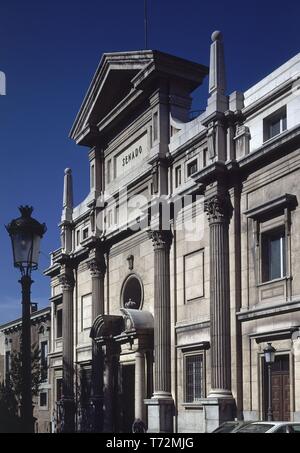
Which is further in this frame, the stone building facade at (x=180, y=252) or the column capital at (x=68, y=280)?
the column capital at (x=68, y=280)

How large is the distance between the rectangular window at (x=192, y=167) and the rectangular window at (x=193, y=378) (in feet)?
24.6

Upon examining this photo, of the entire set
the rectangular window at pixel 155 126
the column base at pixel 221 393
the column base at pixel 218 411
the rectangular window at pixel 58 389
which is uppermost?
the rectangular window at pixel 155 126

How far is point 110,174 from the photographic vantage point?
3950 centimetres

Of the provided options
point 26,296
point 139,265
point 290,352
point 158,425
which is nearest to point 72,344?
point 139,265

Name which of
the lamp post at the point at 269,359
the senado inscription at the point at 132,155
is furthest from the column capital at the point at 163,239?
the lamp post at the point at 269,359

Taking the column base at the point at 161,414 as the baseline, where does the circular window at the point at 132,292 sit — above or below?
above

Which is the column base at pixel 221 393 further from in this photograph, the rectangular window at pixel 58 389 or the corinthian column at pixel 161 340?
the rectangular window at pixel 58 389

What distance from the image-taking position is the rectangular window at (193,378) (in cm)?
2880

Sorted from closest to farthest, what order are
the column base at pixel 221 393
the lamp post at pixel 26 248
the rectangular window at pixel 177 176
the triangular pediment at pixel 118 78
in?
the lamp post at pixel 26 248, the column base at pixel 221 393, the rectangular window at pixel 177 176, the triangular pediment at pixel 118 78

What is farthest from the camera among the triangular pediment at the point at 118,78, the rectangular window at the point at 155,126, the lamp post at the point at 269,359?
the rectangular window at the point at 155,126

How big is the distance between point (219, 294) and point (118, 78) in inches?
581

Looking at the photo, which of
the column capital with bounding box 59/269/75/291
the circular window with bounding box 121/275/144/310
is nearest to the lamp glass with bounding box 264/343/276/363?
the circular window with bounding box 121/275/144/310

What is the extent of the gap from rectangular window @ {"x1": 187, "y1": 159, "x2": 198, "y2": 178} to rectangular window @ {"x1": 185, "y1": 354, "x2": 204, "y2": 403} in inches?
295

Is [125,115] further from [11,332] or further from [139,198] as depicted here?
[11,332]
